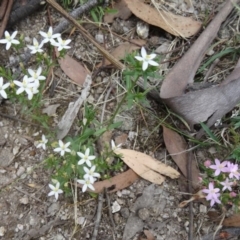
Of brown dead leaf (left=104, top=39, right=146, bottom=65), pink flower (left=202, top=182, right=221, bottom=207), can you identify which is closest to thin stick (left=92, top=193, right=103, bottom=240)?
pink flower (left=202, top=182, right=221, bottom=207)

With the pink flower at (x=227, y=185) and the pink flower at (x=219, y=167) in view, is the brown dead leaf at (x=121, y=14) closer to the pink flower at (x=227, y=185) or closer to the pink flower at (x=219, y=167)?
the pink flower at (x=219, y=167)

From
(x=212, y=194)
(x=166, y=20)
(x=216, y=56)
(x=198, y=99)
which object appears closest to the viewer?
(x=212, y=194)

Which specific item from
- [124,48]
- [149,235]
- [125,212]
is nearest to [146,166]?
[125,212]

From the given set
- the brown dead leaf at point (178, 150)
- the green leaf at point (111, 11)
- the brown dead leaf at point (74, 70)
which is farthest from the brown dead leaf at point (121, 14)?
the brown dead leaf at point (178, 150)

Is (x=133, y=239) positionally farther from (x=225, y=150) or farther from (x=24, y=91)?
(x=24, y=91)

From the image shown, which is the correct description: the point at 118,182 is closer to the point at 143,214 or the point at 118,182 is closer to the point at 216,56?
the point at 143,214

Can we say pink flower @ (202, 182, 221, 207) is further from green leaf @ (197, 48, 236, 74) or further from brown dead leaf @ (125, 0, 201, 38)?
brown dead leaf @ (125, 0, 201, 38)

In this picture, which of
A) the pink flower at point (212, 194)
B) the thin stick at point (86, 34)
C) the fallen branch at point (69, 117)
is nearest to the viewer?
the pink flower at point (212, 194)
